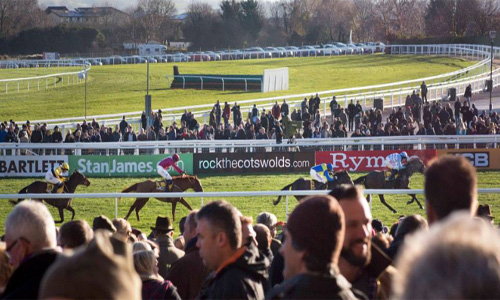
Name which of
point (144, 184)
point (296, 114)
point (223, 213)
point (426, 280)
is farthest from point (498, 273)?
point (296, 114)

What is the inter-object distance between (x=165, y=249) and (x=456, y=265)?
5.57m

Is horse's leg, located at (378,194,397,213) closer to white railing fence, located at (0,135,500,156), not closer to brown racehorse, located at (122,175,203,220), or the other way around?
brown racehorse, located at (122,175,203,220)

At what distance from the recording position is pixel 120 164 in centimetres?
2089

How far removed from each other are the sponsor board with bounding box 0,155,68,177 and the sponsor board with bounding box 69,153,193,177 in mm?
484

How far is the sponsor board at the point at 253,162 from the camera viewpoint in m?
21.1

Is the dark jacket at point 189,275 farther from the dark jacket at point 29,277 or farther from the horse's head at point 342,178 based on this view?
the horse's head at point 342,178

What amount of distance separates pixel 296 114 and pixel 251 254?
24.6 m

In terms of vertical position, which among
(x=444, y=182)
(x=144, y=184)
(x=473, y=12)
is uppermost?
(x=473, y=12)

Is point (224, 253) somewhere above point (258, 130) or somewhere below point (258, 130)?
below

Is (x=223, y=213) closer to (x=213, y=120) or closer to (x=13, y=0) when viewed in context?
(x=213, y=120)

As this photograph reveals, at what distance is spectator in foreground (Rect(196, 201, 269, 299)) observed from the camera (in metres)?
3.89

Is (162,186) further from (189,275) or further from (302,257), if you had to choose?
(302,257)

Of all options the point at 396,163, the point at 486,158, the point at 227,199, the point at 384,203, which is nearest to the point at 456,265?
the point at 384,203

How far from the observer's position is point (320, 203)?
119 inches
